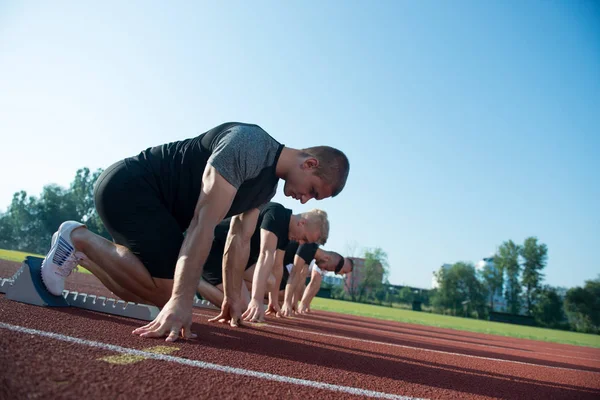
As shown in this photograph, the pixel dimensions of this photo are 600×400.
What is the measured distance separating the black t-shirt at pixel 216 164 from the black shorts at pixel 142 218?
94 mm

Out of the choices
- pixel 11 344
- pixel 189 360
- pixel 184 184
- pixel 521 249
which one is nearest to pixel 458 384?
pixel 189 360

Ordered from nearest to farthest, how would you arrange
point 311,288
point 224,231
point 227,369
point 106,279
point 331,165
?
point 227,369 → point 331,165 → point 106,279 → point 224,231 → point 311,288

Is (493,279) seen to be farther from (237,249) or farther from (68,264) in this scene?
(68,264)

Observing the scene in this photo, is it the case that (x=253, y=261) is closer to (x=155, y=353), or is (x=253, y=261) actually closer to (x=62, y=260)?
(x=62, y=260)

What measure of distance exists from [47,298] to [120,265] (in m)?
0.68

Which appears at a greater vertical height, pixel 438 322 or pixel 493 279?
pixel 493 279

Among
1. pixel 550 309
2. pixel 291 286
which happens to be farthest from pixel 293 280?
pixel 550 309

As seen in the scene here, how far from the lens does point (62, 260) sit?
3391mm

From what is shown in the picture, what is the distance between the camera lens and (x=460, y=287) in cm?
7975

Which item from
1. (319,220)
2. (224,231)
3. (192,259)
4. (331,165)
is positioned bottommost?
(192,259)

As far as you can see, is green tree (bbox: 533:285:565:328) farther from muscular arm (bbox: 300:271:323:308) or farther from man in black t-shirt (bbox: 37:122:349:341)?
man in black t-shirt (bbox: 37:122:349:341)

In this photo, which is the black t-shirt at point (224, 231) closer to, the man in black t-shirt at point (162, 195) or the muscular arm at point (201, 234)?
the man in black t-shirt at point (162, 195)

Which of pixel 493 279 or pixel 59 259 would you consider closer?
pixel 59 259

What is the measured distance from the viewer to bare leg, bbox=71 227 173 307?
3.36 meters
